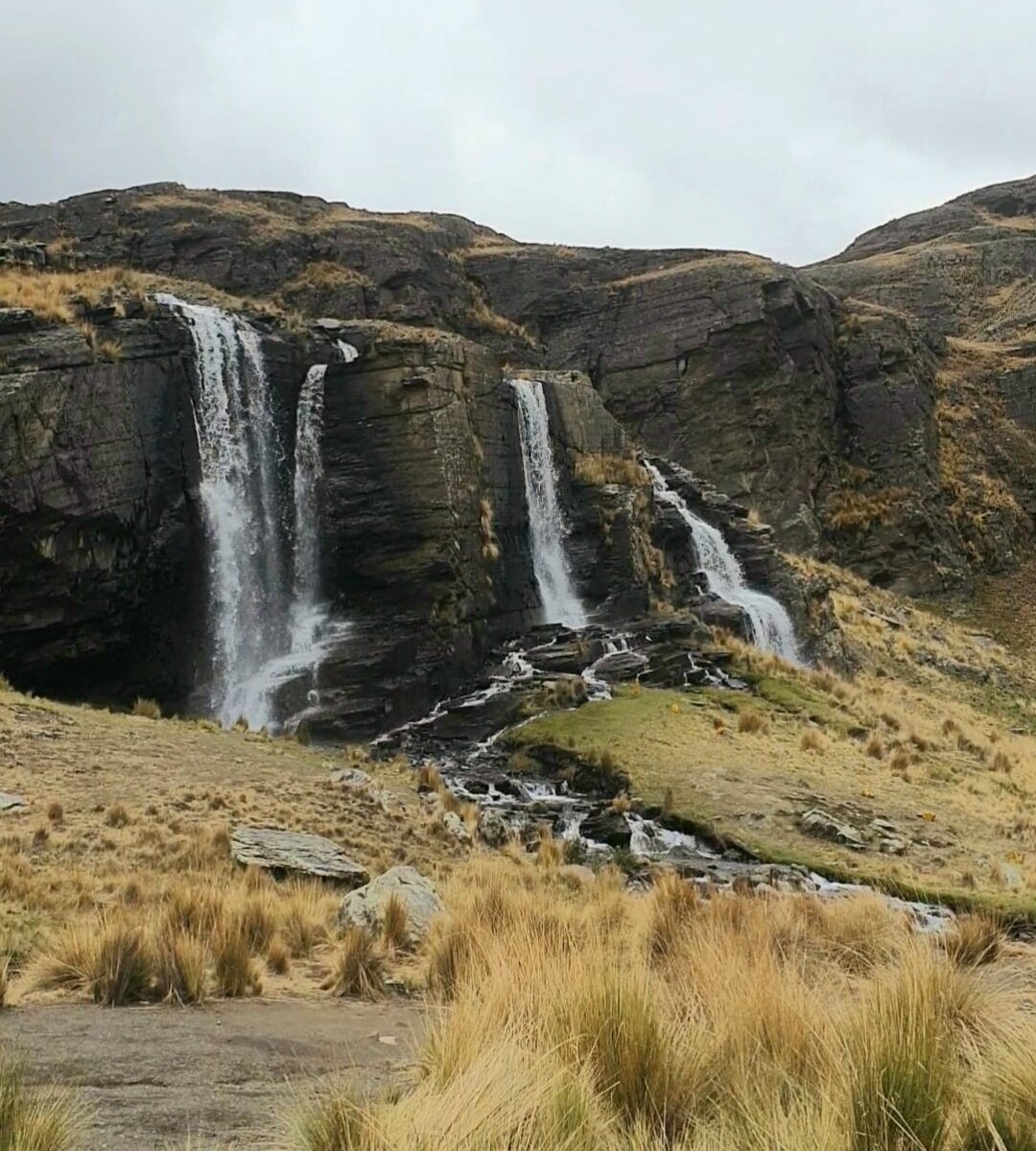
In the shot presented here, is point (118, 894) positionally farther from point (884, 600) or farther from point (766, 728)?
point (884, 600)

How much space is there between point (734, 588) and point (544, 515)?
319 inches

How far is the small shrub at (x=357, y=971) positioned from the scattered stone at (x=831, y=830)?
11551 millimetres

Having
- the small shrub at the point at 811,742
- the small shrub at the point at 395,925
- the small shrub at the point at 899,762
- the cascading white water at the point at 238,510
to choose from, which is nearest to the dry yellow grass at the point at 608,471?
the cascading white water at the point at 238,510

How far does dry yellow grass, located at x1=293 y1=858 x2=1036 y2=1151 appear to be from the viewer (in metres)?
3.39

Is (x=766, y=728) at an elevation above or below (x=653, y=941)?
below

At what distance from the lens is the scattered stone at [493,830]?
51.4 ft

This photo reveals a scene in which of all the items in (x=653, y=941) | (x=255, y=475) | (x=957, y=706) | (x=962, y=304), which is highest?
(x=962, y=304)

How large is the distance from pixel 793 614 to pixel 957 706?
6104 millimetres

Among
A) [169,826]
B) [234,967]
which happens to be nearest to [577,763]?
[169,826]

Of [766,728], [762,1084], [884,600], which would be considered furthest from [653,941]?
[884,600]

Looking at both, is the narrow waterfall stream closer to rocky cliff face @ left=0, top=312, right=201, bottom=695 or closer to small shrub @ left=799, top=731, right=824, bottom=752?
rocky cliff face @ left=0, top=312, right=201, bottom=695

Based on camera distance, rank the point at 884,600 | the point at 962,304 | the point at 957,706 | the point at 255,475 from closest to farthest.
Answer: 1. the point at 255,475
2. the point at 957,706
3. the point at 884,600
4. the point at 962,304

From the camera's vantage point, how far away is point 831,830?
17688 mm

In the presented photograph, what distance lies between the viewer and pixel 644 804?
18766 mm
